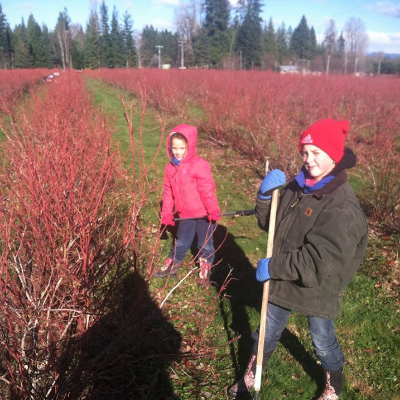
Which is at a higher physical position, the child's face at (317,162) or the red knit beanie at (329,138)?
the red knit beanie at (329,138)

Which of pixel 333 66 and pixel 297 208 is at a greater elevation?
pixel 333 66

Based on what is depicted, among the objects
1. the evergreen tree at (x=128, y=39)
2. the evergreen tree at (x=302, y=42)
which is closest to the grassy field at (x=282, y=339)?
the evergreen tree at (x=128, y=39)

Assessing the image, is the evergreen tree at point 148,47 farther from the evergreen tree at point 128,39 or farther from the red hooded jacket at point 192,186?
the red hooded jacket at point 192,186

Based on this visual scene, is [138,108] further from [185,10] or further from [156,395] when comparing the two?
[185,10]

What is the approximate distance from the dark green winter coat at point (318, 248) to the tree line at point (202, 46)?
3881 centimetres

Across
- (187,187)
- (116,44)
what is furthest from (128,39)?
(187,187)

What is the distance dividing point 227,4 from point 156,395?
175 ft

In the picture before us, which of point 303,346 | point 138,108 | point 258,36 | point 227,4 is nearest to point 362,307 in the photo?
point 303,346

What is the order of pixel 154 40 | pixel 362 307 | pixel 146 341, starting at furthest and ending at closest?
pixel 154 40, pixel 362 307, pixel 146 341

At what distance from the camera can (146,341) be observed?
2607 millimetres

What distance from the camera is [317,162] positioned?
180 centimetres

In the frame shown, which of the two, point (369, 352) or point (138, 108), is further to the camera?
point (138, 108)

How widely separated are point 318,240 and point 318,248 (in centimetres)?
4

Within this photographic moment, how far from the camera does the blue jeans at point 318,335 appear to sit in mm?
1933
